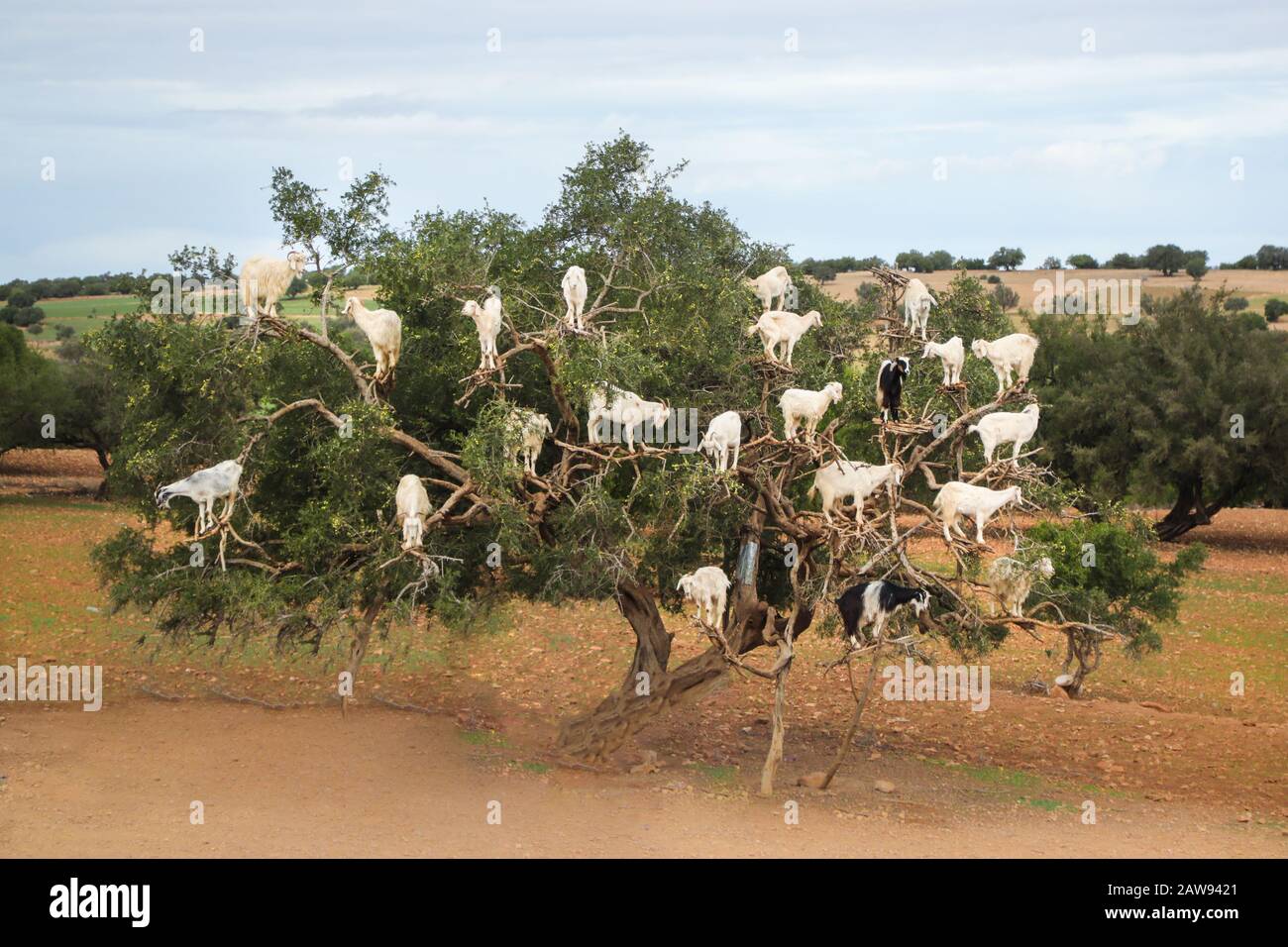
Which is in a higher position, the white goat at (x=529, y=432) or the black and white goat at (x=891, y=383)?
the black and white goat at (x=891, y=383)

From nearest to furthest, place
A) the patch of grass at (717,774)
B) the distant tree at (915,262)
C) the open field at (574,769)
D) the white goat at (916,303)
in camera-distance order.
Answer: the open field at (574,769) → the white goat at (916,303) → the patch of grass at (717,774) → the distant tree at (915,262)

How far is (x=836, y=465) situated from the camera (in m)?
13.1

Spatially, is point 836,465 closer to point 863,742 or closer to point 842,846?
point 842,846

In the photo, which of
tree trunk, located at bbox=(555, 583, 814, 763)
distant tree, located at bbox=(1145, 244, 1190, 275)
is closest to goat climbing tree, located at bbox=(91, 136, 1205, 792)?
tree trunk, located at bbox=(555, 583, 814, 763)

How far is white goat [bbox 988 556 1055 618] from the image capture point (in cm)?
1289

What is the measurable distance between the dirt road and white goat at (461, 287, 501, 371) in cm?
478

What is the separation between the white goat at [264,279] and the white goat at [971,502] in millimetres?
6838

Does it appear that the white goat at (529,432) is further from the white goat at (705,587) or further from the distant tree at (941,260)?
the distant tree at (941,260)

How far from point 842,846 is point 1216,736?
24.8 ft

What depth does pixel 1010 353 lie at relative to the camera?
42.8ft

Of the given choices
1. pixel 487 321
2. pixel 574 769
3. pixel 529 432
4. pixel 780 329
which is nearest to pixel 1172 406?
Result: pixel 574 769

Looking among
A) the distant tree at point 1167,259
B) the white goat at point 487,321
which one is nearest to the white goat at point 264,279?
the white goat at point 487,321

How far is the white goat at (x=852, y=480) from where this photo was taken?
13023 mm

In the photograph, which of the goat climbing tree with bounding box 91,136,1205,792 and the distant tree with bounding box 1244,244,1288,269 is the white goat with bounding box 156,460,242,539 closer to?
the goat climbing tree with bounding box 91,136,1205,792
